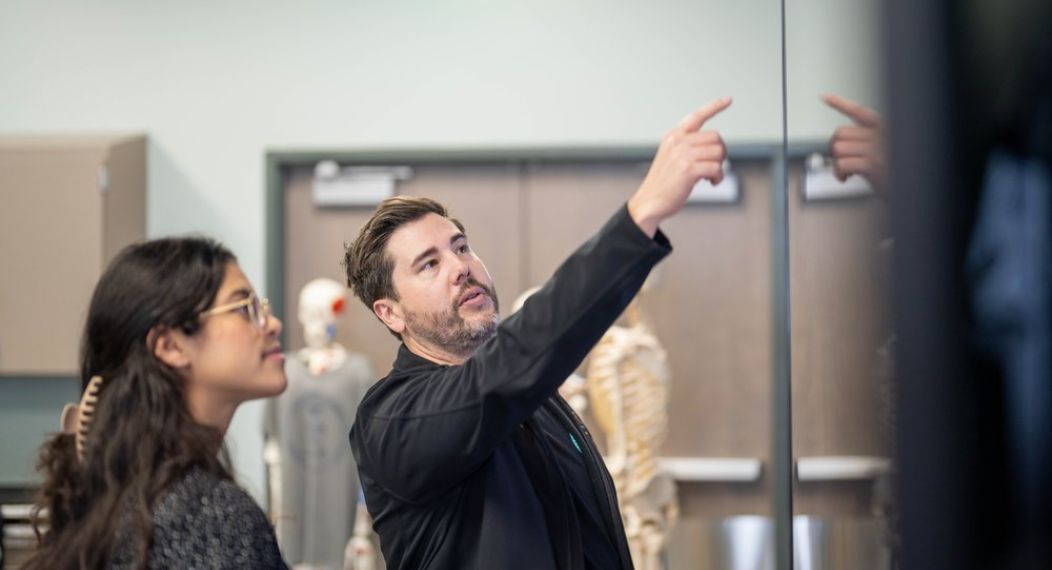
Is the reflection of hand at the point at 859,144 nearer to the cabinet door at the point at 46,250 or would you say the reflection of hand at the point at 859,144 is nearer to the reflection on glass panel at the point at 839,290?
the reflection on glass panel at the point at 839,290

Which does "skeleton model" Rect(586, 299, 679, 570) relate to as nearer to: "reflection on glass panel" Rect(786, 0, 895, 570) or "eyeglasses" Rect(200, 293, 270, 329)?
"eyeglasses" Rect(200, 293, 270, 329)

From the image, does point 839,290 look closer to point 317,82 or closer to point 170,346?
point 170,346

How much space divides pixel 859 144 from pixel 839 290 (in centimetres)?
6

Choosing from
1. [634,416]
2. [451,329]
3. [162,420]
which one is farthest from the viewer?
[634,416]

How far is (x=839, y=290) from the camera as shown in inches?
12.2

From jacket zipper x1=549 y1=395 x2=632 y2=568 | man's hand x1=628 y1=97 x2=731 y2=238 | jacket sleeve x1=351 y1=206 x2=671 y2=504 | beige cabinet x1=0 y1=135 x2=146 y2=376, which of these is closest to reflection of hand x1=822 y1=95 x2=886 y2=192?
man's hand x1=628 y1=97 x2=731 y2=238

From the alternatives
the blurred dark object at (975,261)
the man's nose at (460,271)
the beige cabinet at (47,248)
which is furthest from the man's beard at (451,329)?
the beige cabinet at (47,248)

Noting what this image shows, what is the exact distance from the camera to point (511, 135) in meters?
4.33

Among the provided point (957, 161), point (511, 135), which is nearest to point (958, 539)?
point (957, 161)

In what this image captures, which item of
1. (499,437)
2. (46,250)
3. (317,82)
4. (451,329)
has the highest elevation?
(317,82)

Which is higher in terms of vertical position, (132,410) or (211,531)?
(132,410)

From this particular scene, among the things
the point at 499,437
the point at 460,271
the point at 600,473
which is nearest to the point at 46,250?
the point at 460,271

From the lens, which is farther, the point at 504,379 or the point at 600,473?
the point at 600,473

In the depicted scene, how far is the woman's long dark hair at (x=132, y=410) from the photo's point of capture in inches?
49.1
